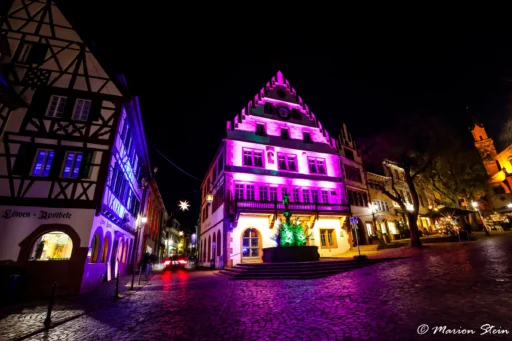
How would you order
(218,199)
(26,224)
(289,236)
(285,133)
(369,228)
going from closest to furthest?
(26,224) → (289,236) → (218,199) → (285,133) → (369,228)

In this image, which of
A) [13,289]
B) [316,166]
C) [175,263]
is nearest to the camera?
[13,289]

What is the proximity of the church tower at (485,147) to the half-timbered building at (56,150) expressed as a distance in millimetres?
60260

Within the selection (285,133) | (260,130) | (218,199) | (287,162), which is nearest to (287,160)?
(287,162)

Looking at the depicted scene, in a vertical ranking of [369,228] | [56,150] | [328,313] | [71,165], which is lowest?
[328,313]

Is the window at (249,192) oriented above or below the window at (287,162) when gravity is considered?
below

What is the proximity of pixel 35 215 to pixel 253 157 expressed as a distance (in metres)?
16.3

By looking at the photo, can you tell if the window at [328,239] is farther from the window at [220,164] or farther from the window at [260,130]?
the window at [220,164]

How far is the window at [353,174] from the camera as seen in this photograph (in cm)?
2783

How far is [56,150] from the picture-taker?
39.6ft

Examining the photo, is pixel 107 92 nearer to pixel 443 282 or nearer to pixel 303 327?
pixel 303 327

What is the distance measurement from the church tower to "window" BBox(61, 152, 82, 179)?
204 ft

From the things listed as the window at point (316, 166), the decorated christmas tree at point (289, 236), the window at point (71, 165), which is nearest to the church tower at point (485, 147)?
the window at point (316, 166)

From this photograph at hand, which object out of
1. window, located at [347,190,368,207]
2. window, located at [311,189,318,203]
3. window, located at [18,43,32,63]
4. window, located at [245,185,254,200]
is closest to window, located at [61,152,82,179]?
window, located at [18,43,32,63]

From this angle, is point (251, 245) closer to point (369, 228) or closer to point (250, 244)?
point (250, 244)
